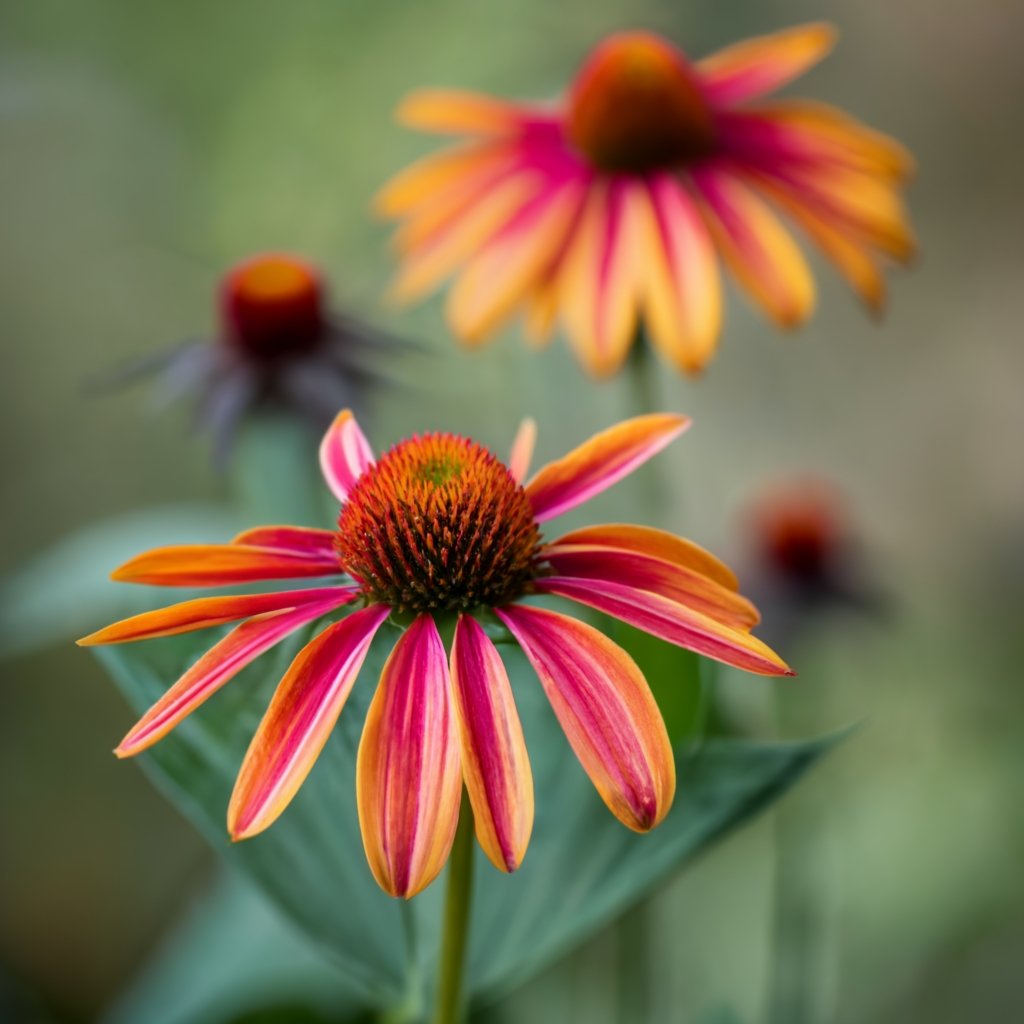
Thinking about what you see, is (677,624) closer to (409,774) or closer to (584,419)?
(409,774)

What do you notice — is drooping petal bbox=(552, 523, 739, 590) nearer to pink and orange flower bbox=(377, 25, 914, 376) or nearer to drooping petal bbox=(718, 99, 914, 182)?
pink and orange flower bbox=(377, 25, 914, 376)

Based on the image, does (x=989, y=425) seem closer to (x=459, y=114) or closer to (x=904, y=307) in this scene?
(x=904, y=307)

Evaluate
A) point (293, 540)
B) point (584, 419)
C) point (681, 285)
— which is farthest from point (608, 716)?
point (584, 419)

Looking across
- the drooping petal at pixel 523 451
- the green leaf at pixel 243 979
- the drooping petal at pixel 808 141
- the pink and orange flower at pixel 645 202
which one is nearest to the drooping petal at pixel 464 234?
the pink and orange flower at pixel 645 202

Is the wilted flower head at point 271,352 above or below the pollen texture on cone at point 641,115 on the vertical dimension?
below

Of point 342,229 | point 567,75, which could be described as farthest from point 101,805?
point 567,75

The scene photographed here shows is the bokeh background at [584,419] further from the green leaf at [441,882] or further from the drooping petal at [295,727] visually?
the drooping petal at [295,727]

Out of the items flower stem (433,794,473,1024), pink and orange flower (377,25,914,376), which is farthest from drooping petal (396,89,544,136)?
flower stem (433,794,473,1024)
